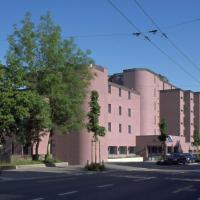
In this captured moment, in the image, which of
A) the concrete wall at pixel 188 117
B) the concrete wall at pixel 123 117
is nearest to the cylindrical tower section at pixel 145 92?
the concrete wall at pixel 123 117

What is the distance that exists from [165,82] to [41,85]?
254 feet

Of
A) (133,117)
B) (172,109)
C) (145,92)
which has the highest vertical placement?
(145,92)

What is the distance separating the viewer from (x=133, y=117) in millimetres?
86938

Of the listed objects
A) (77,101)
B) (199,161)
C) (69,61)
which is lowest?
(199,161)

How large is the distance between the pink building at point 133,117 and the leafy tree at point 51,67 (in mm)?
5089

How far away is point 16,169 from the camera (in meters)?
43.1

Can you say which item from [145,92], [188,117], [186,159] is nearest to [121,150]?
[186,159]

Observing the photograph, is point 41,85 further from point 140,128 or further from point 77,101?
point 140,128

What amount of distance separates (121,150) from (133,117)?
258 inches

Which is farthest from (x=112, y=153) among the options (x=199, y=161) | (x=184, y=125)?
(x=184, y=125)

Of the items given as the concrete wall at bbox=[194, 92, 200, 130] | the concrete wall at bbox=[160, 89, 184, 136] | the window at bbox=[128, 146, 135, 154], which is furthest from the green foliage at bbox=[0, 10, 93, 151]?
the concrete wall at bbox=[194, 92, 200, 130]

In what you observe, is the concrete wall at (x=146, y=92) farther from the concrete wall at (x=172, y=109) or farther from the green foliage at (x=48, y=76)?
the green foliage at (x=48, y=76)

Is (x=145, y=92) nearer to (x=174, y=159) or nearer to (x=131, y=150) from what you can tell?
(x=131, y=150)

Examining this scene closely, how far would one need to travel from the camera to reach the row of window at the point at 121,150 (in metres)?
79.2
